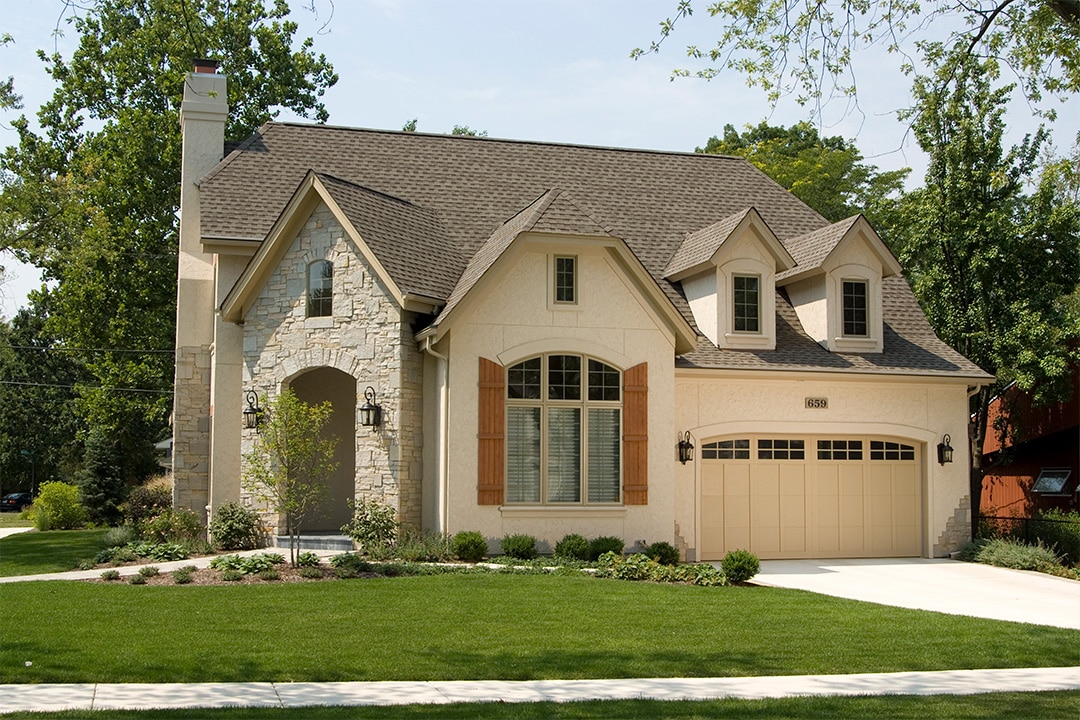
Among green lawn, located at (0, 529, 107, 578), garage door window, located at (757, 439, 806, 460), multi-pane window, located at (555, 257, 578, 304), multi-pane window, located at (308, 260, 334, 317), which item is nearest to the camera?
green lawn, located at (0, 529, 107, 578)

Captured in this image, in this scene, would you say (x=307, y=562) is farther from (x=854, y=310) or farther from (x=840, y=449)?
(x=854, y=310)

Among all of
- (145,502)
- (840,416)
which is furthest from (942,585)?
(145,502)

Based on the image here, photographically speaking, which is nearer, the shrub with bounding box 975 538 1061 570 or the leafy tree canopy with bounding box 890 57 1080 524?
the shrub with bounding box 975 538 1061 570

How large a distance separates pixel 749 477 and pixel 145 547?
11.2 meters

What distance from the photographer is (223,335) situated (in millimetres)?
20750

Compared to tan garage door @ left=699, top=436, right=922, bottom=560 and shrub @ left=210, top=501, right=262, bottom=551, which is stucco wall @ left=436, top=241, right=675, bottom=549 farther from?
shrub @ left=210, top=501, right=262, bottom=551

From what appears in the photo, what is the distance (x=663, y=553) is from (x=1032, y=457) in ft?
46.5

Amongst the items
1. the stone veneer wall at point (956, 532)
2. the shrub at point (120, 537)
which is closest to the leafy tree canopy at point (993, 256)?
the stone veneer wall at point (956, 532)

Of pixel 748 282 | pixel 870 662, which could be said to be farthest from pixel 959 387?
pixel 870 662

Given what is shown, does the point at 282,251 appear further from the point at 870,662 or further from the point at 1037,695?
the point at 1037,695

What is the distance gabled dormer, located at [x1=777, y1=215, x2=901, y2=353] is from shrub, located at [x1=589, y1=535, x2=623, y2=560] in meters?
6.59

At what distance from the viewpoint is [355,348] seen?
62.7 ft

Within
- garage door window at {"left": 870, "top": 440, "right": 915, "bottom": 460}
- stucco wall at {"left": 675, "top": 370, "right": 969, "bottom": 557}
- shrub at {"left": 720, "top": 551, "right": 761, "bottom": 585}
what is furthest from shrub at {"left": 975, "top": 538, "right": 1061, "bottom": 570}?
shrub at {"left": 720, "top": 551, "right": 761, "bottom": 585}

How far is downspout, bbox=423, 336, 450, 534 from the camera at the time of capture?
18.2 metres
